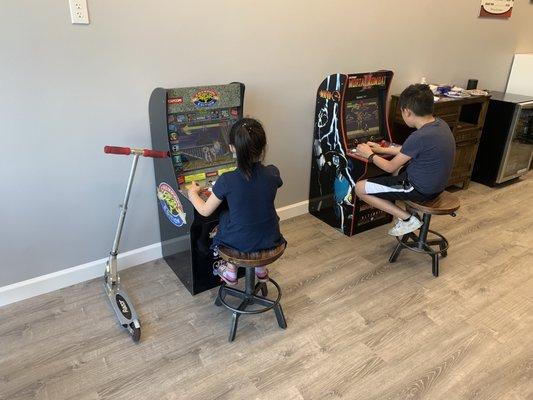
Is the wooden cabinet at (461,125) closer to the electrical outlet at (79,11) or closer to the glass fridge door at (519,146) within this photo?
the glass fridge door at (519,146)

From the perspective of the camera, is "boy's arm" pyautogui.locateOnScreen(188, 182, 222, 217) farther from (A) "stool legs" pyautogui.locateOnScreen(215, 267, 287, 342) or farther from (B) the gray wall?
(B) the gray wall

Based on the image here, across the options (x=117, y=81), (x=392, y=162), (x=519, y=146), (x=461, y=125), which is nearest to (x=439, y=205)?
(x=392, y=162)

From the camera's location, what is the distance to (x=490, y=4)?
3693mm

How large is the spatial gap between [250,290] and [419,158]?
49.6 inches

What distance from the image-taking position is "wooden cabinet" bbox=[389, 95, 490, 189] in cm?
329

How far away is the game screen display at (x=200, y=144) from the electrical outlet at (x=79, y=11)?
2.00 ft

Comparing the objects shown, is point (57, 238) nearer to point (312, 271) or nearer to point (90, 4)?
point (90, 4)

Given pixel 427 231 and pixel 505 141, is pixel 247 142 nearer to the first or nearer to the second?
pixel 427 231

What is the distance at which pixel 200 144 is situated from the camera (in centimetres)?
221

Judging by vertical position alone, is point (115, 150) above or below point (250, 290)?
above

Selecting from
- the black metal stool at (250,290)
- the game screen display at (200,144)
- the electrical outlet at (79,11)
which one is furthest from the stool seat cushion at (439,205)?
the electrical outlet at (79,11)

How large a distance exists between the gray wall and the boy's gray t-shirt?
36.7 inches

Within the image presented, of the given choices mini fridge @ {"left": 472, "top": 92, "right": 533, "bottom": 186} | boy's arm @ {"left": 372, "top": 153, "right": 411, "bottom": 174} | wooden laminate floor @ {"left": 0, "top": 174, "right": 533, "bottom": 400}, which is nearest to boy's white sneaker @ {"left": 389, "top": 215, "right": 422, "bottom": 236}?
wooden laminate floor @ {"left": 0, "top": 174, "right": 533, "bottom": 400}

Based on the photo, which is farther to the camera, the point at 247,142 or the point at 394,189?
the point at 394,189
